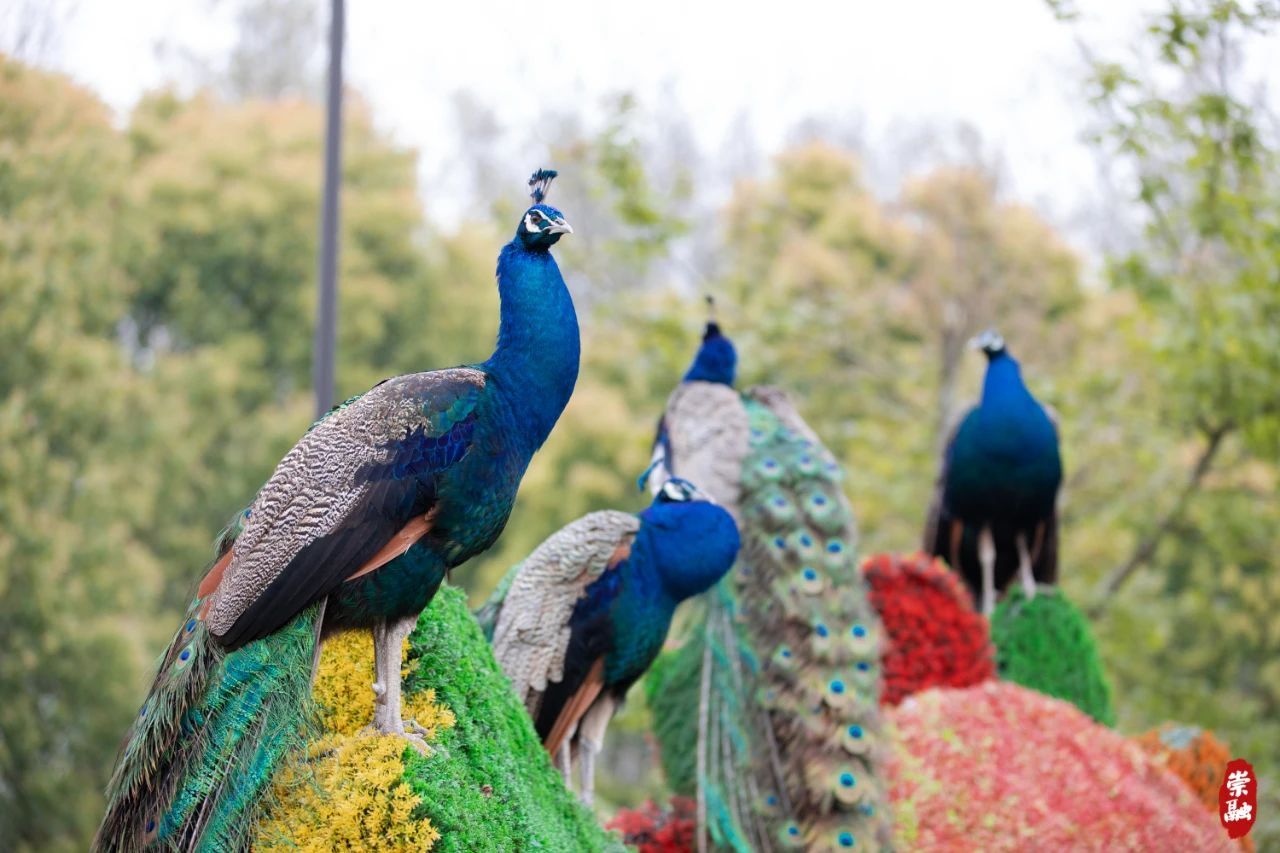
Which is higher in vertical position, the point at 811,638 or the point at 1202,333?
the point at 1202,333

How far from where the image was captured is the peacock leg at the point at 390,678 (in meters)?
3.06

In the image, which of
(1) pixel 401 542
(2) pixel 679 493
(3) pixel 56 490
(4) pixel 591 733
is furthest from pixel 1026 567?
(3) pixel 56 490

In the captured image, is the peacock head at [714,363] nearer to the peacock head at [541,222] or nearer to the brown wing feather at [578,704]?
the brown wing feather at [578,704]

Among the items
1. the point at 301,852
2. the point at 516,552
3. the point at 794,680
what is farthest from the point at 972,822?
the point at 516,552

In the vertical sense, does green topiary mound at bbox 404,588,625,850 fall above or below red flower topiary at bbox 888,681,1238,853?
above

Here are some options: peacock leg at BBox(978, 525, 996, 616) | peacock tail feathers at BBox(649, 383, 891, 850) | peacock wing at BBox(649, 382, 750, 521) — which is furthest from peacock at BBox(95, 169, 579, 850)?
peacock leg at BBox(978, 525, 996, 616)

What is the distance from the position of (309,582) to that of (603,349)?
10.5 metres

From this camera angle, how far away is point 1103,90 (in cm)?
800

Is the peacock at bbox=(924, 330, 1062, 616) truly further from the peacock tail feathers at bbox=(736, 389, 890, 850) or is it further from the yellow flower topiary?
the yellow flower topiary

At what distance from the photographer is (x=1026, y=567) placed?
652 centimetres

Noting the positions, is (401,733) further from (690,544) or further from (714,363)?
(714,363)

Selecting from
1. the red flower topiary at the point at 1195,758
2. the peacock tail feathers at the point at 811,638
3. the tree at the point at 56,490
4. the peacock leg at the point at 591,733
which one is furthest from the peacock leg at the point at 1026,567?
the tree at the point at 56,490

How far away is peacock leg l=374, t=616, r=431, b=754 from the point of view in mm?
3059

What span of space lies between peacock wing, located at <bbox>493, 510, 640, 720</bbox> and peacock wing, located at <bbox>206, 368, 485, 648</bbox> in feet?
3.94
